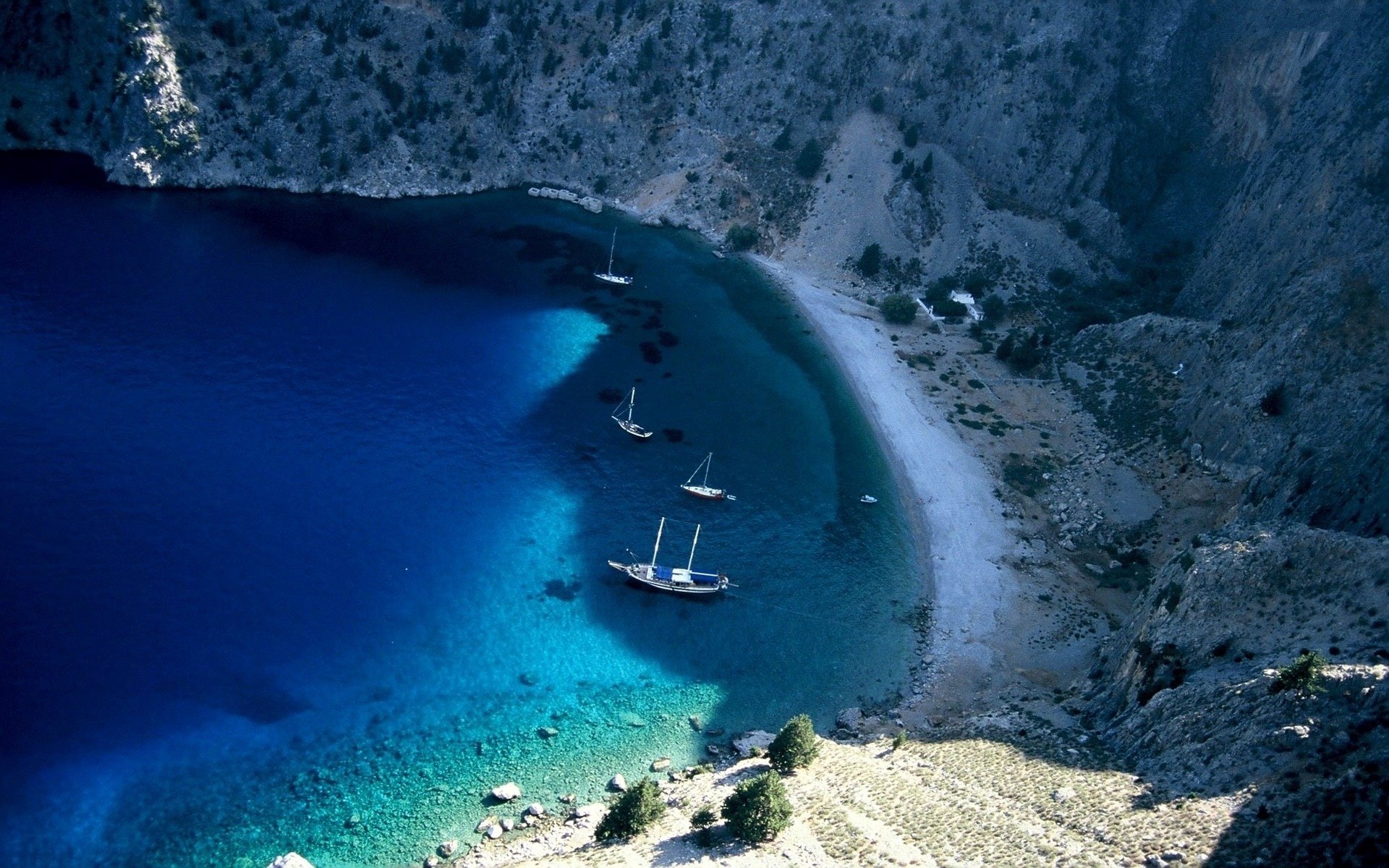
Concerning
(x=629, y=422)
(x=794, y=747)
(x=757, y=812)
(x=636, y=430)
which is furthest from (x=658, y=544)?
(x=757, y=812)

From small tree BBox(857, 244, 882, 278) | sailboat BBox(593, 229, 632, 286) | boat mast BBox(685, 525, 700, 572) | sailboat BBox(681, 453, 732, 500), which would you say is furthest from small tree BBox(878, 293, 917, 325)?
boat mast BBox(685, 525, 700, 572)

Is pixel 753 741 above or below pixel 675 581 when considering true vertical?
below

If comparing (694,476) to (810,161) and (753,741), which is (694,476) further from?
(810,161)

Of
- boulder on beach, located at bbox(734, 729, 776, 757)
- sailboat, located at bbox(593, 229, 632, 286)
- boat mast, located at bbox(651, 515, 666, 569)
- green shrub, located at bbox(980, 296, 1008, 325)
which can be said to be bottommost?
boulder on beach, located at bbox(734, 729, 776, 757)

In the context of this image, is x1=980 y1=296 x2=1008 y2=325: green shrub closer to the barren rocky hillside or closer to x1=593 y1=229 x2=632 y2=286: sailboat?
the barren rocky hillside

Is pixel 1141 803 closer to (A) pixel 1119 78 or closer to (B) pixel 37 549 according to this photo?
(B) pixel 37 549

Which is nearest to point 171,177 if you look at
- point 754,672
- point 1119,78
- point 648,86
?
point 648,86

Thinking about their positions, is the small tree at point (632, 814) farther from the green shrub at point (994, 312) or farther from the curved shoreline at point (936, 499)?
the green shrub at point (994, 312)
